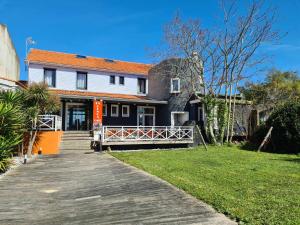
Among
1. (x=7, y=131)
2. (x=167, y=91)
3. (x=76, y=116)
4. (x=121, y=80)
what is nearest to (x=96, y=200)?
(x=7, y=131)

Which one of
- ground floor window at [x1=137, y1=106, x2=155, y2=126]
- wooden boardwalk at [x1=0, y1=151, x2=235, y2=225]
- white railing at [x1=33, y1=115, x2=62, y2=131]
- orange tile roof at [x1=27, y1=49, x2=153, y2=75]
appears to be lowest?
wooden boardwalk at [x1=0, y1=151, x2=235, y2=225]

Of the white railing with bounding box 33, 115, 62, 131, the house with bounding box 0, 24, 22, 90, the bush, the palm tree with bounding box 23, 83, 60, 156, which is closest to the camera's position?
the palm tree with bounding box 23, 83, 60, 156

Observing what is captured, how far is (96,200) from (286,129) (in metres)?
15.5

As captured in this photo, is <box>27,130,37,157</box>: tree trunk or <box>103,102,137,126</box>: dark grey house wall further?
<box>103,102,137,126</box>: dark grey house wall

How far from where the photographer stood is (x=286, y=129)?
752 inches

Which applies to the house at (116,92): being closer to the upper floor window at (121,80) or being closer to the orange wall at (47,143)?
the upper floor window at (121,80)

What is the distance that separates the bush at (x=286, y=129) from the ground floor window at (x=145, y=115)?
1069 cm

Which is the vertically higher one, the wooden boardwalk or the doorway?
the doorway

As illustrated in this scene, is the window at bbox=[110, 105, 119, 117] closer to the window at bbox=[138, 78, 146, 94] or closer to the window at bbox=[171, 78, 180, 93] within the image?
the window at bbox=[138, 78, 146, 94]

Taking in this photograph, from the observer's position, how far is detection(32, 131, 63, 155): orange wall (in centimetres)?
1834

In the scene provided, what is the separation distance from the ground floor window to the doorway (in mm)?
4778

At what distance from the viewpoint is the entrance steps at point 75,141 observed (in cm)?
1905

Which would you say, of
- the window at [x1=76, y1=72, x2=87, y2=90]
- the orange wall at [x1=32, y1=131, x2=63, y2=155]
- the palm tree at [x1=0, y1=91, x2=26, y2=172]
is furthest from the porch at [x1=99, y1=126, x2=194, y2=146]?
the window at [x1=76, y1=72, x2=87, y2=90]

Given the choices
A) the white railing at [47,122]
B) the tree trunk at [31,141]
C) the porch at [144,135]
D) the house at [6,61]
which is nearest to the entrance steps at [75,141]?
the white railing at [47,122]
